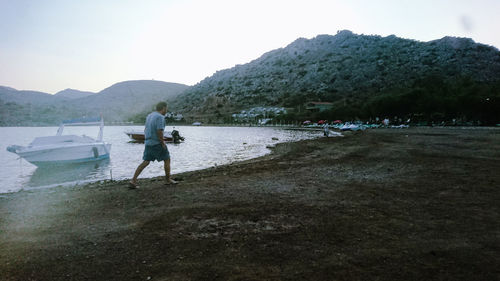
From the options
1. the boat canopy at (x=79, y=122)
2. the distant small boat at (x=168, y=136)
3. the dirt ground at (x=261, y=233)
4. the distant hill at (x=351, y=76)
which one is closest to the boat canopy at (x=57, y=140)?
the boat canopy at (x=79, y=122)

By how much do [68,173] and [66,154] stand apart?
2.17 meters

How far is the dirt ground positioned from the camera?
128 inches

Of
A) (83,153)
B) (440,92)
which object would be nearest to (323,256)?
(83,153)

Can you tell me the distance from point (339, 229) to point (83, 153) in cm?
1800

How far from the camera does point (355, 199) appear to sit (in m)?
6.28

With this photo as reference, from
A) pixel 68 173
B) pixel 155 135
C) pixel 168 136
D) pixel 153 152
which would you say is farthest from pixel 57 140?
pixel 168 136

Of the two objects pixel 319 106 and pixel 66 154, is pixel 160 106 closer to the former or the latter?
pixel 66 154

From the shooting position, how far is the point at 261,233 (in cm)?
437

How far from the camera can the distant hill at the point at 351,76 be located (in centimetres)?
7875

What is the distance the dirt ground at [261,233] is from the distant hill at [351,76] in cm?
5254

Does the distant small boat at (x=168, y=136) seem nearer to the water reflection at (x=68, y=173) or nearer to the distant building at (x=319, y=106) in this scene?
the water reflection at (x=68, y=173)

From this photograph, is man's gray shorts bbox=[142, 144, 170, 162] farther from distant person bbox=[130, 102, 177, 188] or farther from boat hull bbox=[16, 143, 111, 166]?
boat hull bbox=[16, 143, 111, 166]

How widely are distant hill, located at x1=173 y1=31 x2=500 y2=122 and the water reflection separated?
5365cm

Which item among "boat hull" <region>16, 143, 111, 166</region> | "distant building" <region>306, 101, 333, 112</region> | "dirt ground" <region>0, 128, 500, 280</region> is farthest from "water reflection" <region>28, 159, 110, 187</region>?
"distant building" <region>306, 101, 333, 112</region>
